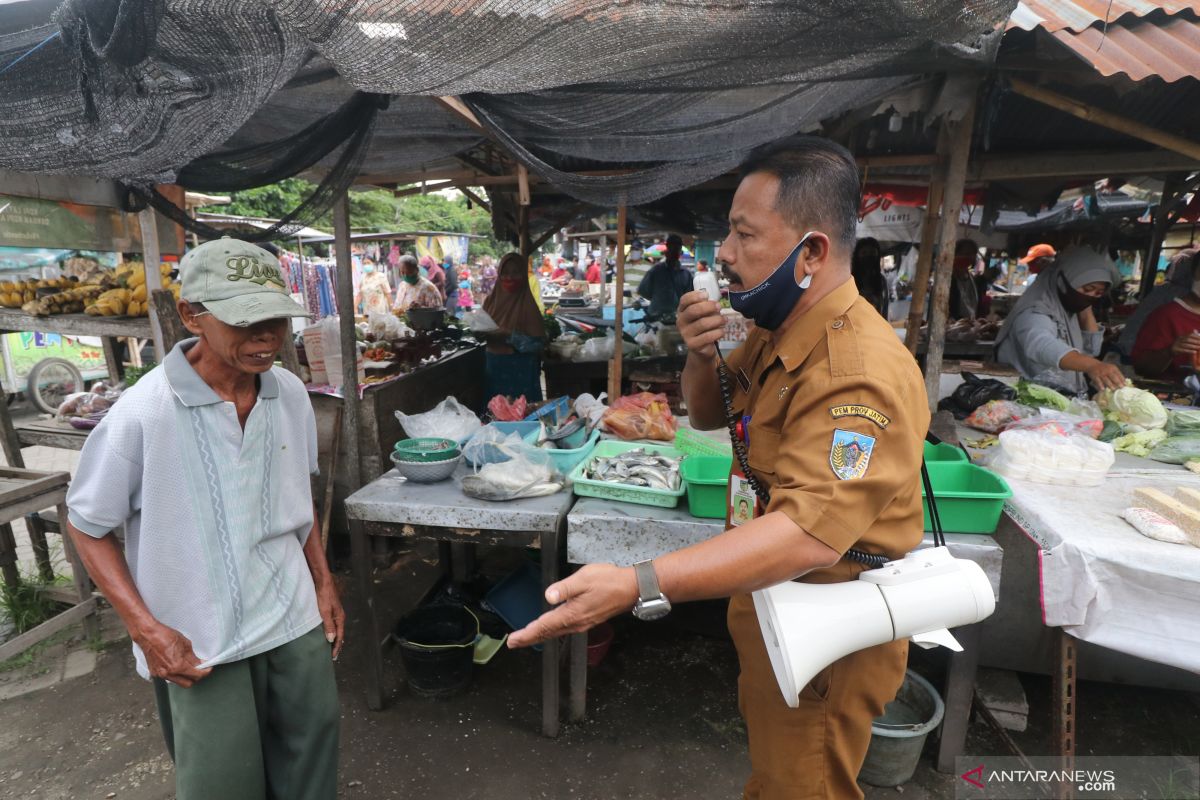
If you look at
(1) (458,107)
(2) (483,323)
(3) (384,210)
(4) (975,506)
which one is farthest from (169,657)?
(3) (384,210)

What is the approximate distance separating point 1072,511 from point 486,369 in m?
6.04

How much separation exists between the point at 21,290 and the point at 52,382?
449 cm

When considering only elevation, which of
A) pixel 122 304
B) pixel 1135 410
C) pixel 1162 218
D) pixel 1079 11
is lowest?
pixel 1135 410

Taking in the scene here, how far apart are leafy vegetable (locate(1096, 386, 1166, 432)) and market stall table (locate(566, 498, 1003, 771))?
1.70 m

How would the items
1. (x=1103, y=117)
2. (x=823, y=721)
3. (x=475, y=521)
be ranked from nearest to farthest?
(x=823, y=721) < (x=475, y=521) < (x=1103, y=117)

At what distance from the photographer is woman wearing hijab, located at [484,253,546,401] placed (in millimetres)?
7020

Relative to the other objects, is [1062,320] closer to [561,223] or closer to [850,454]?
[850,454]

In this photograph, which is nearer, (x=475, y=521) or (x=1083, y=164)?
(x=475, y=521)

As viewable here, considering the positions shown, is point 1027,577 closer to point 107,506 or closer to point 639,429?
point 639,429

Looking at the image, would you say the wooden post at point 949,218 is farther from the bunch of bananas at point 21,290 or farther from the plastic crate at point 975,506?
the bunch of bananas at point 21,290

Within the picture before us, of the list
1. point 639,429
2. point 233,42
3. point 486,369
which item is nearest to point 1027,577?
point 639,429

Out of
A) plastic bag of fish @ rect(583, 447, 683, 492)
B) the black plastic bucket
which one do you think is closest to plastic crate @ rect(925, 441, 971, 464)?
plastic bag of fish @ rect(583, 447, 683, 492)

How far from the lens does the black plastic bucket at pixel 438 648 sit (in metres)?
3.19

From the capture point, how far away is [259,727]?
1909 mm
